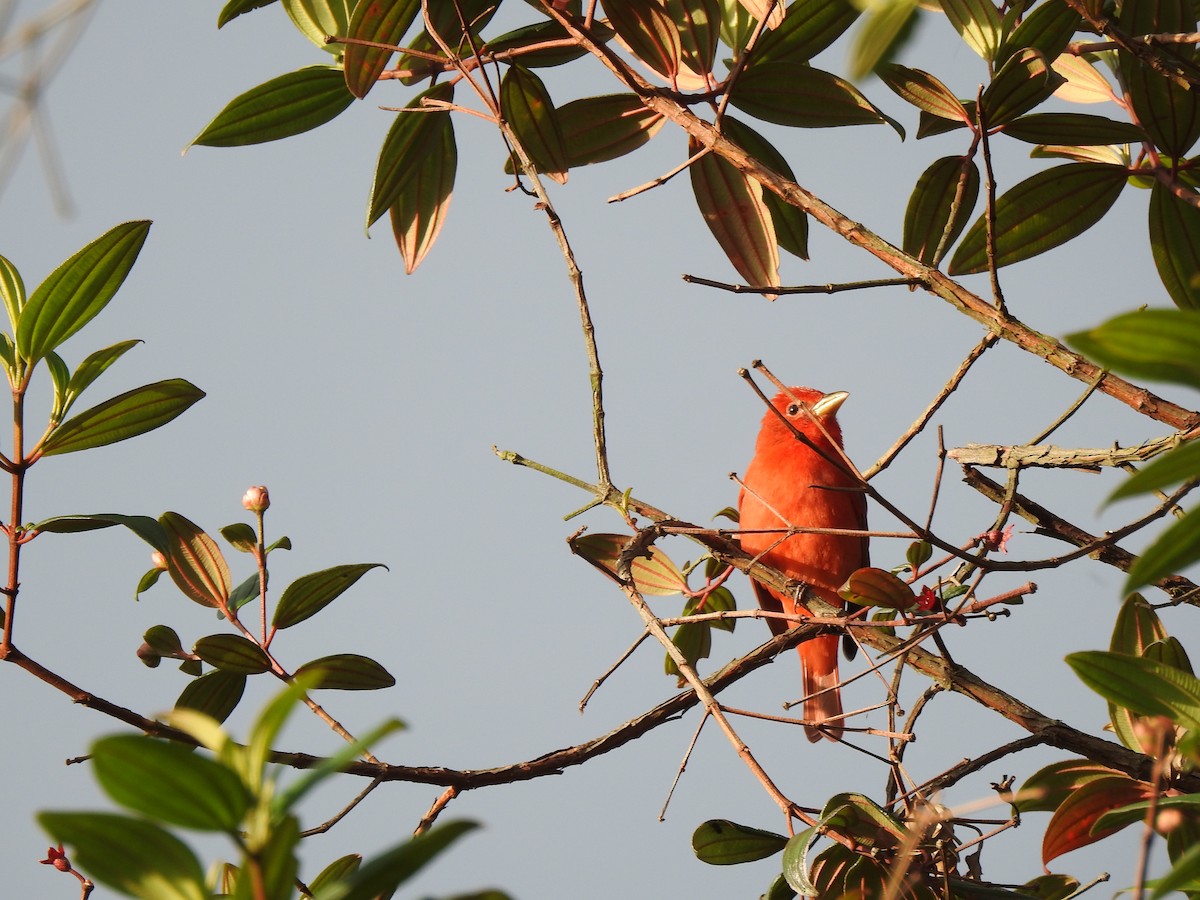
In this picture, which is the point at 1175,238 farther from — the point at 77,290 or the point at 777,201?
the point at 77,290

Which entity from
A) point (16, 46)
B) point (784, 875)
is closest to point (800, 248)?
point (784, 875)

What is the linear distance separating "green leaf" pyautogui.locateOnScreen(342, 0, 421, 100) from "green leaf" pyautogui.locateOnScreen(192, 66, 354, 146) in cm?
13

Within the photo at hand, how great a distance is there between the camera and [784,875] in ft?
6.05

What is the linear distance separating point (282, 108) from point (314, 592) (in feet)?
3.24

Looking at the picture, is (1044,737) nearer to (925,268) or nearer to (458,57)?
(925,268)

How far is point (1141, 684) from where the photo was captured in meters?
1.43

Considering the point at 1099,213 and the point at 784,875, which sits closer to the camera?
the point at 784,875

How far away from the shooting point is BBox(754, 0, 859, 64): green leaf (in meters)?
2.16

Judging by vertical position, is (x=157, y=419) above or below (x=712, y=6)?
below

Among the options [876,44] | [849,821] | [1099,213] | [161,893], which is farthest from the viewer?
[1099,213]

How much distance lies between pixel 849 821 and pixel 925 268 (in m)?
0.94

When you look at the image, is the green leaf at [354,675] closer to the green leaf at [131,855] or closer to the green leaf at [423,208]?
the green leaf at [423,208]

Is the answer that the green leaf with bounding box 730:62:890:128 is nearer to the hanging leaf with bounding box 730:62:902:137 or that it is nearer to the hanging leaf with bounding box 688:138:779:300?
the hanging leaf with bounding box 730:62:902:137

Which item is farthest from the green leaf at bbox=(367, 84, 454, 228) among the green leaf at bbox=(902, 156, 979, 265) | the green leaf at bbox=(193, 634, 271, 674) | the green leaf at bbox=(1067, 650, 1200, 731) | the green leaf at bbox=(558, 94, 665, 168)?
the green leaf at bbox=(1067, 650, 1200, 731)
